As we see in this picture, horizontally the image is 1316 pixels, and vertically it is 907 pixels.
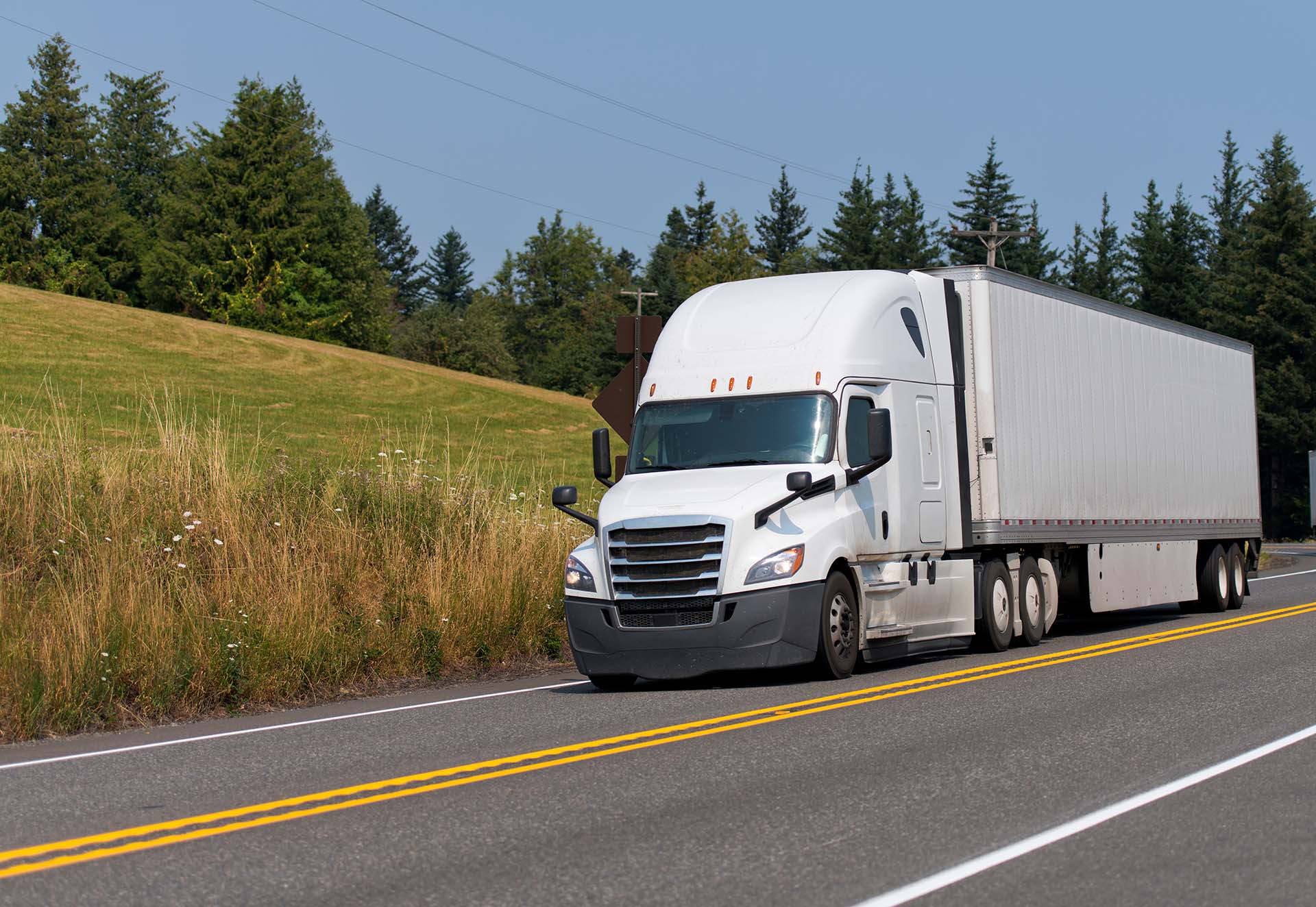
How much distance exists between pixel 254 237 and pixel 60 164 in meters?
14.3

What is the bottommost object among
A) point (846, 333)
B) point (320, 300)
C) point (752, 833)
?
point (752, 833)

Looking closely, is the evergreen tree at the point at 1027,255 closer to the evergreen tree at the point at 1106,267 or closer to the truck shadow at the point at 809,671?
the evergreen tree at the point at 1106,267

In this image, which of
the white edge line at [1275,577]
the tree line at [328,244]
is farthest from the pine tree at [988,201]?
the white edge line at [1275,577]

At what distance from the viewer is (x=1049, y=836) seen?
6.86m

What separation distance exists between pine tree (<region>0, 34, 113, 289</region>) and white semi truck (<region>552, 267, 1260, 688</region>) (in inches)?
3150

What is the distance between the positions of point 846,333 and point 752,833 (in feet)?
28.3

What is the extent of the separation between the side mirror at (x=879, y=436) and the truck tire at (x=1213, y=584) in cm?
1046

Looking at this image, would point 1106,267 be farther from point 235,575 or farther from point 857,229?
point 235,575

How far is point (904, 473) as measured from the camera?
50.9ft

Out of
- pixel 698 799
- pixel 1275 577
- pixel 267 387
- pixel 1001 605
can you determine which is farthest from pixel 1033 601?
pixel 267 387

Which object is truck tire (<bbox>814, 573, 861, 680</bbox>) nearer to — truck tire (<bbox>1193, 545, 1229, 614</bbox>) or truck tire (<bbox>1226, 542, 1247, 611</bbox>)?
truck tire (<bbox>1193, 545, 1229, 614</bbox>)

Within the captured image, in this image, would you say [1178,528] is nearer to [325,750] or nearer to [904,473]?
[904,473]

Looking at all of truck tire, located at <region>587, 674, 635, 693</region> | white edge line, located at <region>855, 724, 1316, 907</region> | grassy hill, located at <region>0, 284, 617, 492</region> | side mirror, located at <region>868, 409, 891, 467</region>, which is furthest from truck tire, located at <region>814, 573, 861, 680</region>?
grassy hill, located at <region>0, 284, 617, 492</region>

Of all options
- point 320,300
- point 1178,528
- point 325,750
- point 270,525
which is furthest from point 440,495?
point 320,300
